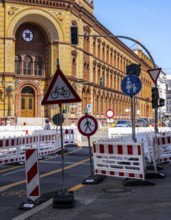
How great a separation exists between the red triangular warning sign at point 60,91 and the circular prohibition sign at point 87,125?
2.52 meters

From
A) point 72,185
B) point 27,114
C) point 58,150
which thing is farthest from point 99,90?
point 72,185

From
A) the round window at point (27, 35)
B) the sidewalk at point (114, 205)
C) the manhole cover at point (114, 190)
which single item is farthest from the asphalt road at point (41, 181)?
the round window at point (27, 35)

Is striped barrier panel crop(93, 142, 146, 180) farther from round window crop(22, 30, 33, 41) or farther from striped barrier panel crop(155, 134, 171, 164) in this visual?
round window crop(22, 30, 33, 41)

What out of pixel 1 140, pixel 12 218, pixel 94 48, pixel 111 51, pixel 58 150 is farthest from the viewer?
pixel 111 51

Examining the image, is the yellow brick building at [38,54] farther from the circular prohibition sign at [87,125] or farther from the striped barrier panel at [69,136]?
the circular prohibition sign at [87,125]

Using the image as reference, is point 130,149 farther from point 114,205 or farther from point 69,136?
point 69,136

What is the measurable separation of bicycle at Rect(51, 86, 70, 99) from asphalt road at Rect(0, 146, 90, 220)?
63.5 inches

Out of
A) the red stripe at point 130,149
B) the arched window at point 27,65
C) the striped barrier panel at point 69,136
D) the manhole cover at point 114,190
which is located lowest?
the manhole cover at point 114,190

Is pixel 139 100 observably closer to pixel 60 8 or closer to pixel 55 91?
pixel 60 8

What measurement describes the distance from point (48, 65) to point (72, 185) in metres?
43.8

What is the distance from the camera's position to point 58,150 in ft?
67.5

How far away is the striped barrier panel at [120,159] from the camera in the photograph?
1022cm

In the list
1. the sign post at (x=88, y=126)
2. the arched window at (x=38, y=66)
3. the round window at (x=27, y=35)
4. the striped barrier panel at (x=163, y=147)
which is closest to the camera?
the sign post at (x=88, y=126)

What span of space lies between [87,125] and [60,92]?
2.70 metres
